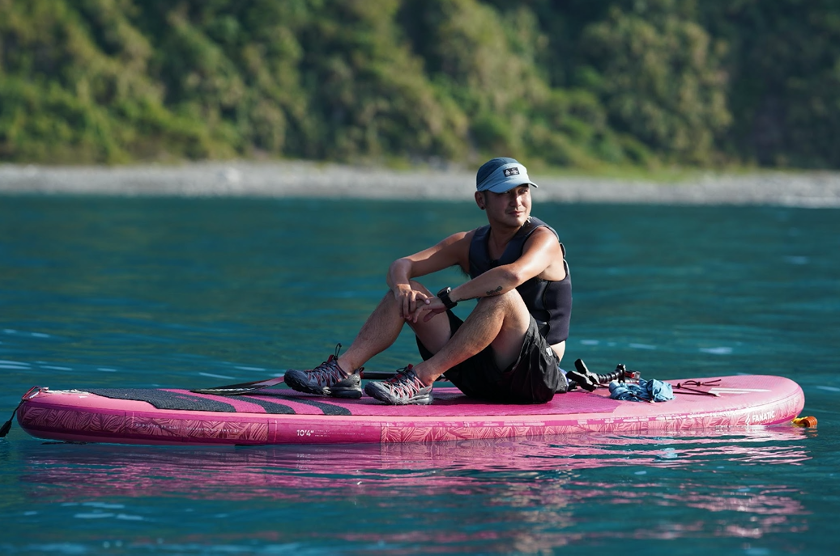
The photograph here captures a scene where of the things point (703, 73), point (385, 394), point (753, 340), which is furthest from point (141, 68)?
point (385, 394)

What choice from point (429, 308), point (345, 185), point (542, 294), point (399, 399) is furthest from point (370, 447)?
point (345, 185)

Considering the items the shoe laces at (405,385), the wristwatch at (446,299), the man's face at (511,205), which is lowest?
the shoe laces at (405,385)

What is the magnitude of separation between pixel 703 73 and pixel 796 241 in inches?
1419

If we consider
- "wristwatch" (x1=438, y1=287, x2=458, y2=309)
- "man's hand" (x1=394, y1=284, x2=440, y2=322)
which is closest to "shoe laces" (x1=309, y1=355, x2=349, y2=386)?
"man's hand" (x1=394, y1=284, x2=440, y2=322)

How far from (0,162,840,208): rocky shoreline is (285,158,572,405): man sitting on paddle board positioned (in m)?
32.8

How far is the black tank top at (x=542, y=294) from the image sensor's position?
639cm

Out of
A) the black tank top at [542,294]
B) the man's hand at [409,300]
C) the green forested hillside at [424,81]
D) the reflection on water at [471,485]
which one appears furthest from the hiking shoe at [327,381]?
the green forested hillside at [424,81]

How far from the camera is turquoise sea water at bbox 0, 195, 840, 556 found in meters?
4.81

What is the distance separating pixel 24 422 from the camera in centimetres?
600

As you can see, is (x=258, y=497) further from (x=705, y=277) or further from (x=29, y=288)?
(x=705, y=277)

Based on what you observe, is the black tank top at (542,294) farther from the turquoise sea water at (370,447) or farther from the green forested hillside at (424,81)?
the green forested hillside at (424,81)

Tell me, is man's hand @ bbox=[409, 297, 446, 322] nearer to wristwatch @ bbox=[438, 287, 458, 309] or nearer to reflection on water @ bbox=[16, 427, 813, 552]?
Answer: wristwatch @ bbox=[438, 287, 458, 309]

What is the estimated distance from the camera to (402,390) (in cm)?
634

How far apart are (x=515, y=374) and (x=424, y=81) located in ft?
154
